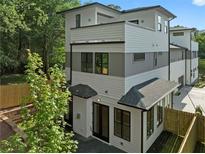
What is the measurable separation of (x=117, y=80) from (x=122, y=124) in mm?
2567

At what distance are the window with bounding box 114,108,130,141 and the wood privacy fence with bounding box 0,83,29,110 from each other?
7.71 metres

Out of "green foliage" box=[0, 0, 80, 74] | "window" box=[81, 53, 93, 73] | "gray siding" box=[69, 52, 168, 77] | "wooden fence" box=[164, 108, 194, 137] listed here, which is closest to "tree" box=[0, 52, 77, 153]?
"gray siding" box=[69, 52, 168, 77]

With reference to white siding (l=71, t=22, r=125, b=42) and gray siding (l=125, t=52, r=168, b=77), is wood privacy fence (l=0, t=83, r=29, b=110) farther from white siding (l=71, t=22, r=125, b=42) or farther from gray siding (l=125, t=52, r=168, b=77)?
gray siding (l=125, t=52, r=168, b=77)

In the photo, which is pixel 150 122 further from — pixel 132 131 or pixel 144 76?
pixel 144 76

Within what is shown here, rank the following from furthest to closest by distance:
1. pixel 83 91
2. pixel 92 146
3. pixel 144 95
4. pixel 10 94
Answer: pixel 10 94
pixel 83 91
pixel 92 146
pixel 144 95

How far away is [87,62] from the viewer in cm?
1523

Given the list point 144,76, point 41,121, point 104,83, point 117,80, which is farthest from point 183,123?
point 41,121

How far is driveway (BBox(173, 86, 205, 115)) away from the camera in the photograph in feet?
70.8

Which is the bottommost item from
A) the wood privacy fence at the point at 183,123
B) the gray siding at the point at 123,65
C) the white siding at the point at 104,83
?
the wood privacy fence at the point at 183,123

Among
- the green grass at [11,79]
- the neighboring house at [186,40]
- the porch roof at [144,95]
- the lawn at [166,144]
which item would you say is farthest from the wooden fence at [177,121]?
the neighboring house at [186,40]

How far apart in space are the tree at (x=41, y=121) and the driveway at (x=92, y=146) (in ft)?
22.4

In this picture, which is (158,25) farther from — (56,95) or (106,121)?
(56,95)

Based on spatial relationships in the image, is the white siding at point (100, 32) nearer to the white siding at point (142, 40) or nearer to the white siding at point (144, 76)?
the white siding at point (142, 40)

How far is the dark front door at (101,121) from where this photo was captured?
14180mm
